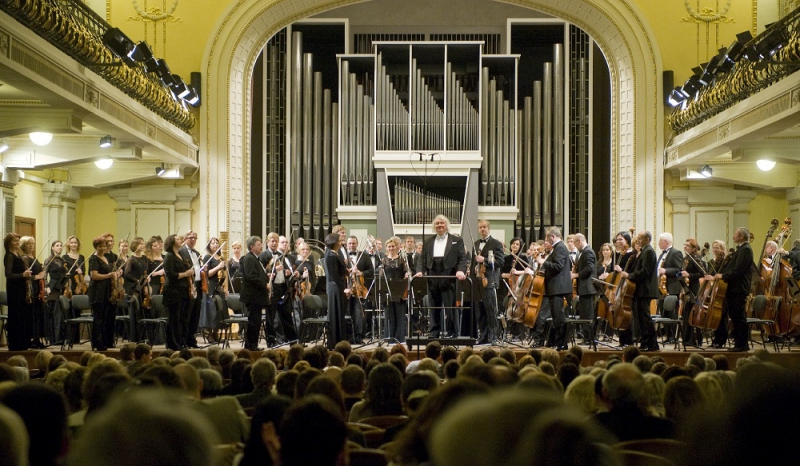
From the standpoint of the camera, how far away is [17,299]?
959 centimetres

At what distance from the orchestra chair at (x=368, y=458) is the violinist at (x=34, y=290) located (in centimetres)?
771

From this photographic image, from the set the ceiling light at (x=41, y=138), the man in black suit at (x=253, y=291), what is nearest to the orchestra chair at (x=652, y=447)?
the man in black suit at (x=253, y=291)

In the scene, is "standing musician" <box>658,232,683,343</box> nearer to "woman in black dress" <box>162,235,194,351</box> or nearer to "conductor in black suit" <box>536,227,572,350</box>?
"conductor in black suit" <box>536,227,572,350</box>

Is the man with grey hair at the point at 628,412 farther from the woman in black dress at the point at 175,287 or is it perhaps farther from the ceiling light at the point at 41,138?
the ceiling light at the point at 41,138

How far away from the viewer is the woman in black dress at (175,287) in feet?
31.4

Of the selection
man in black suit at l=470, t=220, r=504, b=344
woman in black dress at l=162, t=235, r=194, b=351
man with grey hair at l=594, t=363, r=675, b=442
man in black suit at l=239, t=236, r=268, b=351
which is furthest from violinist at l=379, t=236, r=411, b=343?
man with grey hair at l=594, t=363, r=675, b=442

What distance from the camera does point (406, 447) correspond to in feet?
7.59

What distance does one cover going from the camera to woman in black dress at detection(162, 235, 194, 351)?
9.59m

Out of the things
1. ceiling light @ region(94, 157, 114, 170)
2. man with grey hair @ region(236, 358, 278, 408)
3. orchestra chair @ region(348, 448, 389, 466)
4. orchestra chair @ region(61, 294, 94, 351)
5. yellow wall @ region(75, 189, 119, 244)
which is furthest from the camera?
yellow wall @ region(75, 189, 119, 244)

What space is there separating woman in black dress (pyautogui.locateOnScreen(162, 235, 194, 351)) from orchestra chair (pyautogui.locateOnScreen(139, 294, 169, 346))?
0.21 m

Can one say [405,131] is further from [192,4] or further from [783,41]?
[783,41]

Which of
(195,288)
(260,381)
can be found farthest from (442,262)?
(260,381)

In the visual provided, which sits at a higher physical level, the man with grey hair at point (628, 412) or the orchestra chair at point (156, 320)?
the man with grey hair at point (628, 412)

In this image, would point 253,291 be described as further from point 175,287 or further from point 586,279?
point 586,279
